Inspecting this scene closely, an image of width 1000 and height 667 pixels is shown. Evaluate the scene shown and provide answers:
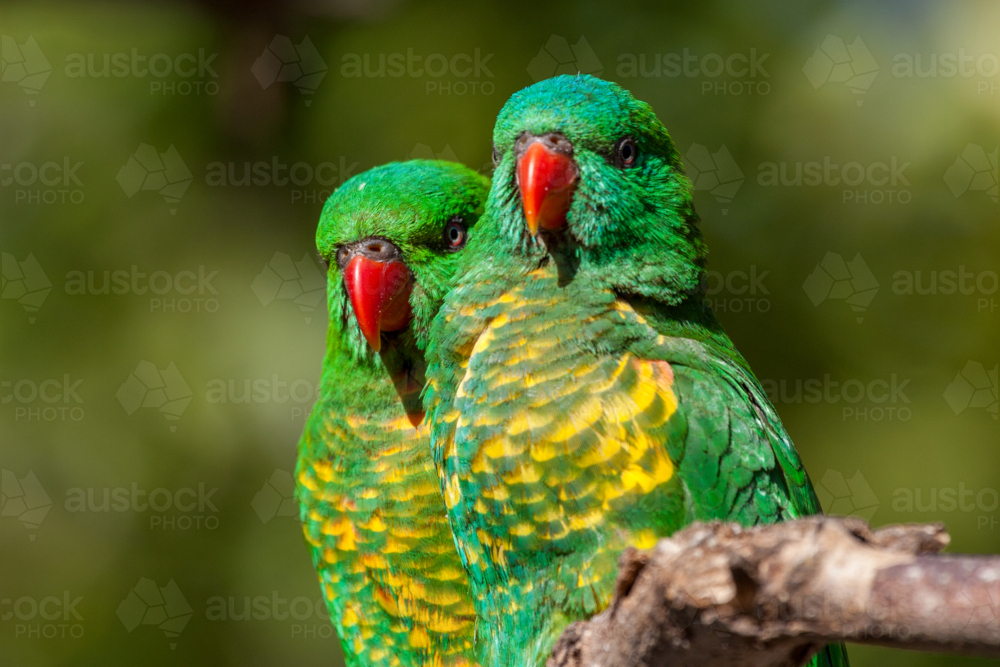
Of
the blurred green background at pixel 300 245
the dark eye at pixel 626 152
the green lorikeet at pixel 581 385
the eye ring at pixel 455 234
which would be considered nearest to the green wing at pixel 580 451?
the green lorikeet at pixel 581 385

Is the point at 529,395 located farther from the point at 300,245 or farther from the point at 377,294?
the point at 300,245

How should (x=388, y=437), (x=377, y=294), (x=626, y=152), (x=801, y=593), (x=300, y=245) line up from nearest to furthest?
(x=801, y=593)
(x=626, y=152)
(x=377, y=294)
(x=388, y=437)
(x=300, y=245)

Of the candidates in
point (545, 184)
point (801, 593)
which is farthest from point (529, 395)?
point (801, 593)

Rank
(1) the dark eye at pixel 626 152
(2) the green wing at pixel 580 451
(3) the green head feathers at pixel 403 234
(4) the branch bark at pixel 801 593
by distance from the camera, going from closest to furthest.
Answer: (4) the branch bark at pixel 801 593 < (2) the green wing at pixel 580 451 < (1) the dark eye at pixel 626 152 < (3) the green head feathers at pixel 403 234

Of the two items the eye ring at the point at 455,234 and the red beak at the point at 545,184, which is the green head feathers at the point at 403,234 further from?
the red beak at the point at 545,184

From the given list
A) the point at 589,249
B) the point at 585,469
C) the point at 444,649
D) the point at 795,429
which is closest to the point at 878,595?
the point at 585,469
